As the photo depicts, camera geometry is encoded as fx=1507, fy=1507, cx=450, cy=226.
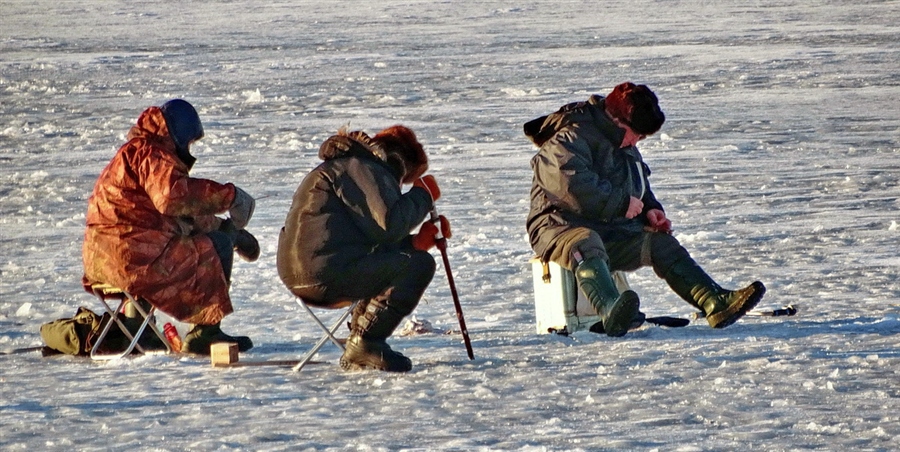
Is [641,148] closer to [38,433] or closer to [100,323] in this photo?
[100,323]

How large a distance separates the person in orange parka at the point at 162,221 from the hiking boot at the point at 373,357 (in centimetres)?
69

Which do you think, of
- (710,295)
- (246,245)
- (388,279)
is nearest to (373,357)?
(388,279)

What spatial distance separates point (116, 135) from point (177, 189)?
9.26 meters

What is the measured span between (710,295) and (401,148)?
1566mm

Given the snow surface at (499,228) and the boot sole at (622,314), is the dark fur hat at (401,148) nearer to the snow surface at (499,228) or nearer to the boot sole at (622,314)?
the snow surface at (499,228)

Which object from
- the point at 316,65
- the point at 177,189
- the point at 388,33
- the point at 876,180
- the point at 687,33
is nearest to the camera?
the point at 177,189

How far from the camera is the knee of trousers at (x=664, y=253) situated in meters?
6.35

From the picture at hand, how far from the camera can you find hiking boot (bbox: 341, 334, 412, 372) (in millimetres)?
5496

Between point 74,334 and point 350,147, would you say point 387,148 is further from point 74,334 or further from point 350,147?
point 74,334

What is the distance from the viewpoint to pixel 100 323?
19.9ft

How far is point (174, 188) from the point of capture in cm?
562

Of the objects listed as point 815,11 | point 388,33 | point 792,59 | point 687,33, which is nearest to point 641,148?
point 792,59

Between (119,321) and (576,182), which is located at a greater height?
→ (576,182)

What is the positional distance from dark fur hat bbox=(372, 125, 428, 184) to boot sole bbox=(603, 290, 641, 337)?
37.6 inches
